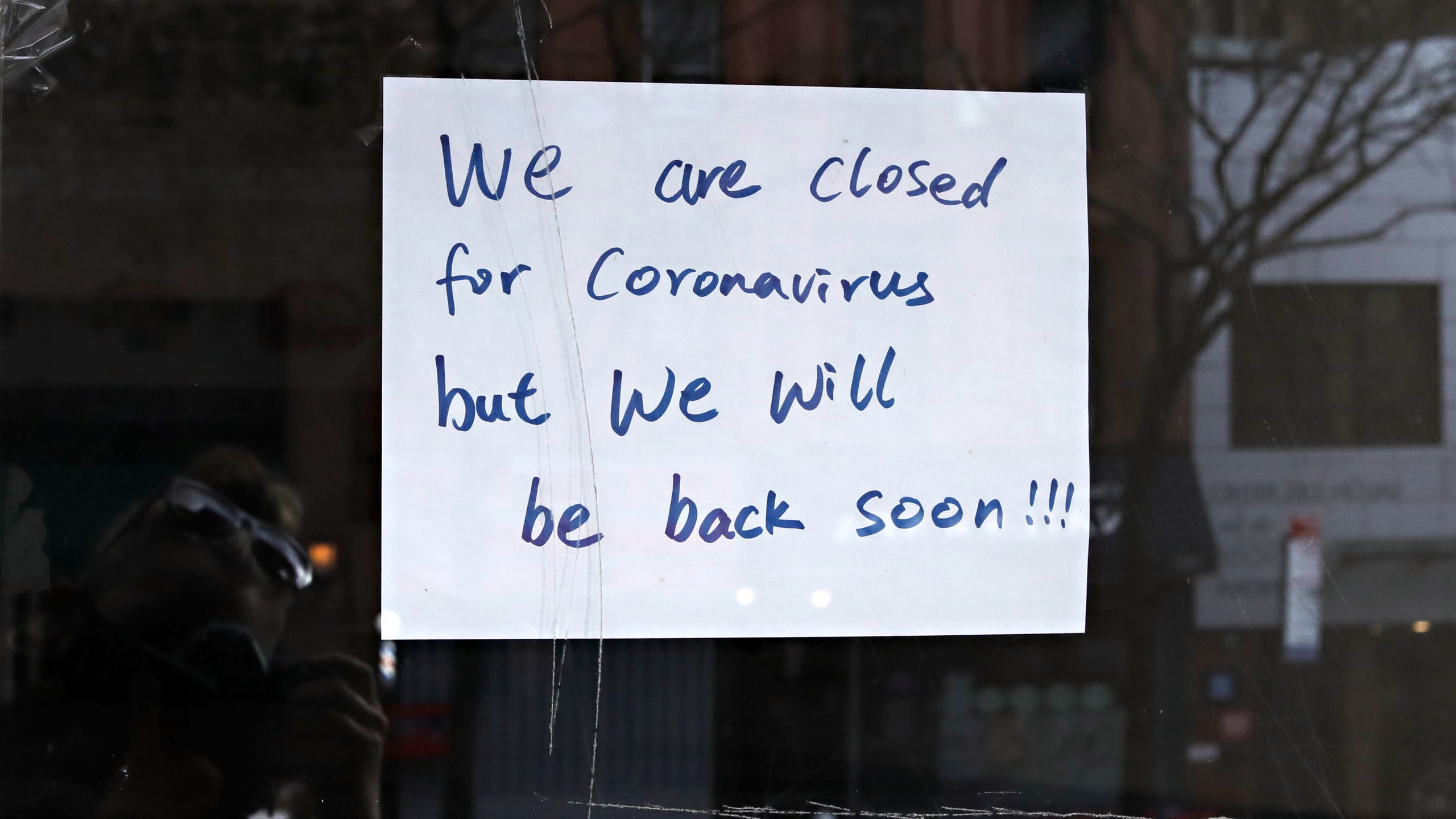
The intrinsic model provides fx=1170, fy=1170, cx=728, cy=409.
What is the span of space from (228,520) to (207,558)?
0.07 meters

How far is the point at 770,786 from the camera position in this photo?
75.7 inches

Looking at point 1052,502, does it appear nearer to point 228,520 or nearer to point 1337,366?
point 1337,366

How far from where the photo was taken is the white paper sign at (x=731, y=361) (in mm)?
1869

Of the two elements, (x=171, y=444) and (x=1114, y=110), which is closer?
(x=171, y=444)

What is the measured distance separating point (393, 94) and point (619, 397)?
0.60 m

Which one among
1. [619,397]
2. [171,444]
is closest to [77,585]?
[171,444]

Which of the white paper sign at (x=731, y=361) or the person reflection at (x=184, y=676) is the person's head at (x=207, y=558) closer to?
the person reflection at (x=184, y=676)

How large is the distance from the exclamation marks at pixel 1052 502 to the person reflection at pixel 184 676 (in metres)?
1.10

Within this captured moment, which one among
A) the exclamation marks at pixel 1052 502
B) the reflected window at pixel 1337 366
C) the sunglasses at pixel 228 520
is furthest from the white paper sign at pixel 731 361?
the reflected window at pixel 1337 366

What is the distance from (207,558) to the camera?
1.85 m

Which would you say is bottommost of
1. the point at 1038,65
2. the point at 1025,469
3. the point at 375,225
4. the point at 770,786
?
the point at 770,786

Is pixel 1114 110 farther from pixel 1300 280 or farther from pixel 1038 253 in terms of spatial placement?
pixel 1300 280

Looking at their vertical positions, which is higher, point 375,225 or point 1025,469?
point 375,225

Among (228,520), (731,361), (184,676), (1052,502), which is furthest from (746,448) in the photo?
(184,676)
